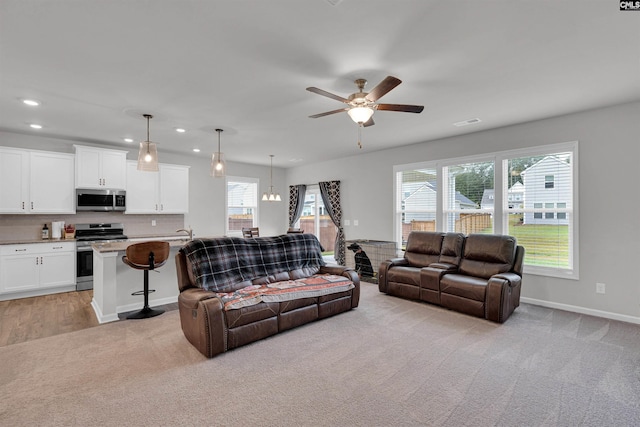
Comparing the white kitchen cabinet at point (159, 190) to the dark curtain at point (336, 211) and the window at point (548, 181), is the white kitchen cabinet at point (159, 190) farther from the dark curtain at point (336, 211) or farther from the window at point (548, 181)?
the window at point (548, 181)

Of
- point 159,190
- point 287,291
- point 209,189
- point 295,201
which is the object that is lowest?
point 287,291

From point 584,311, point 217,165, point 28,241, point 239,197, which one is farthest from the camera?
point 239,197

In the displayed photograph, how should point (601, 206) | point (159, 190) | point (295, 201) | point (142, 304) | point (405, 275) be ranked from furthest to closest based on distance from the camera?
1. point (295, 201)
2. point (159, 190)
3. point (405, 275)
4. point (142, 304)
5. point (601, 206)

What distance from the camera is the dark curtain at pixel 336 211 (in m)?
7.52

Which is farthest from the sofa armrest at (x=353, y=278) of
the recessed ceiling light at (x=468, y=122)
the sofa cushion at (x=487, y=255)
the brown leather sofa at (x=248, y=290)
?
the recessed ceiling light at (x=468, y=122)

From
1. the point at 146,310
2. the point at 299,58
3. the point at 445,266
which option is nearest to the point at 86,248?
the point at 146,310

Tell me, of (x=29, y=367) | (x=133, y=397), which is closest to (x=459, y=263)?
(x=133, y=397)

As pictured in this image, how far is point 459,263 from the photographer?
477cm

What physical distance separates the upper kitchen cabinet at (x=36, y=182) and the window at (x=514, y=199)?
636 cm

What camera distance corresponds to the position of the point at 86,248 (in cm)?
542

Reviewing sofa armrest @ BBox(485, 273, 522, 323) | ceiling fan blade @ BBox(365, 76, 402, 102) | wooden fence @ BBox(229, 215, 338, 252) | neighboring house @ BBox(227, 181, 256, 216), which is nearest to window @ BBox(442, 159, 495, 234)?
sofa armrest @ BBox(485, 273, 522, 323)

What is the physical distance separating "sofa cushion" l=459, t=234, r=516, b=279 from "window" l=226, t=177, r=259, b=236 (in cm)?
555

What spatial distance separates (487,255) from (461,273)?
46cm

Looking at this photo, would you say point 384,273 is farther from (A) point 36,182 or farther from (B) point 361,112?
(A) point 36,182
